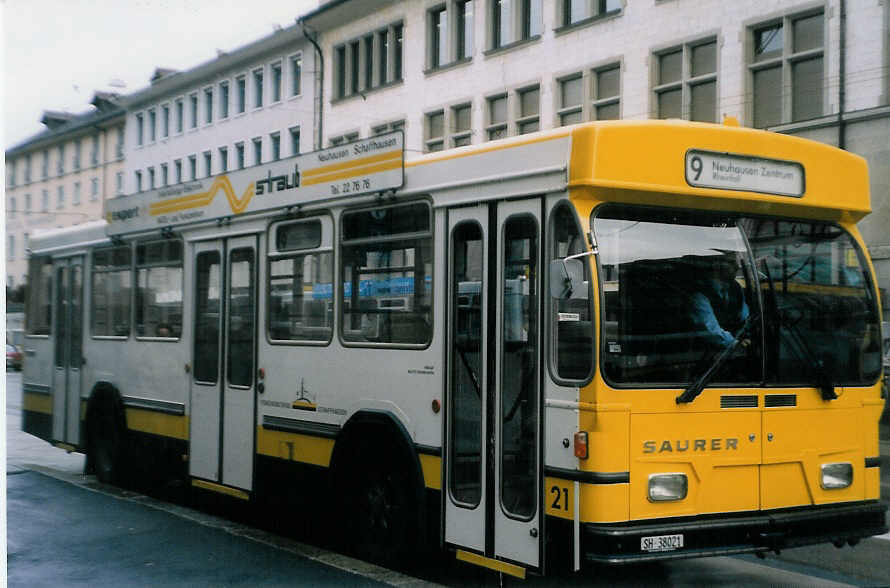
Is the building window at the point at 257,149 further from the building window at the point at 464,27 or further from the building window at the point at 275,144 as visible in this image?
the building window at the point at 464,27

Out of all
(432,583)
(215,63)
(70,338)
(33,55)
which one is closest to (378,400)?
(432,583)

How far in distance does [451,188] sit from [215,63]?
3835 cm

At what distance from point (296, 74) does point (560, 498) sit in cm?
3749

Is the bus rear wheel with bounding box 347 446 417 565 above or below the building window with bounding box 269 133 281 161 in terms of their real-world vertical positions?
below

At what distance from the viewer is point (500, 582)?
7883 millimetres

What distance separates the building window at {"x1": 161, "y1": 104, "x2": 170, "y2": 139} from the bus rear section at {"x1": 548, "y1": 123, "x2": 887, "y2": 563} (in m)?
42.5

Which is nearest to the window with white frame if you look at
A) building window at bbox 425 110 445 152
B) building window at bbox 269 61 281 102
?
building window at bbox 425 110 445 152

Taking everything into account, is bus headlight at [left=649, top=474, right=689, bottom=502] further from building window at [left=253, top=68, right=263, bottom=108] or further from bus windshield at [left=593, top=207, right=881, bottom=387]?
building window at [left=253, top=68, right=263, bottom=108]

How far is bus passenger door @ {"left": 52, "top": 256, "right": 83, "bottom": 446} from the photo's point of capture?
509 inches

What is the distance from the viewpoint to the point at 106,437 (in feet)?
40.5

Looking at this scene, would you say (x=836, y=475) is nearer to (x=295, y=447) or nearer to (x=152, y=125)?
(x=295, y=447)

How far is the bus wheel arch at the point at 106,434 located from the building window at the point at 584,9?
2006 centimetres

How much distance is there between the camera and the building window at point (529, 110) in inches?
1248

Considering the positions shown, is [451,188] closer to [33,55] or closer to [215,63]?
[33,55]
